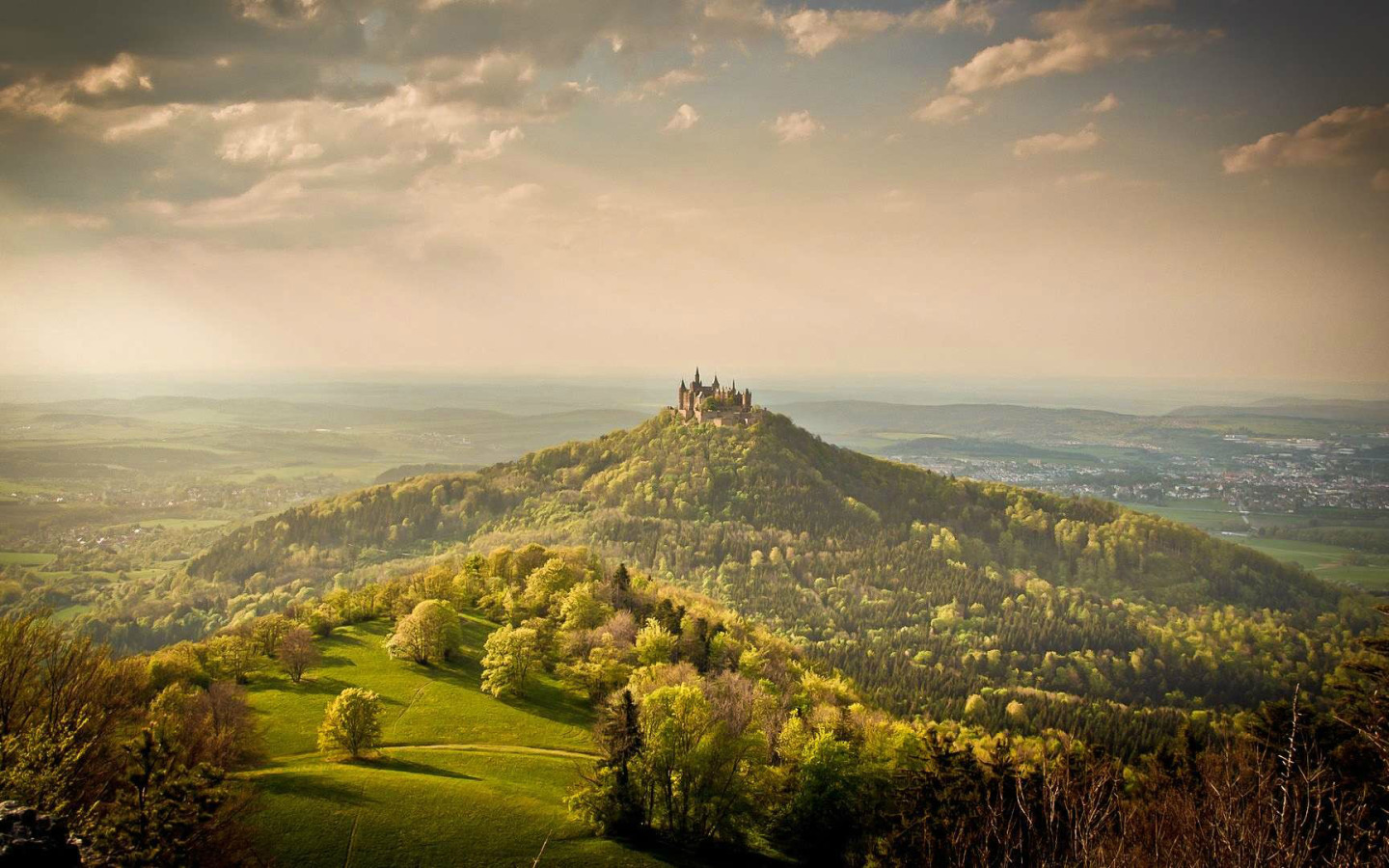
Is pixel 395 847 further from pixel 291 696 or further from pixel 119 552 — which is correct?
pixel 119 552

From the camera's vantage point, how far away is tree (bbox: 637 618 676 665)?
53.6 m

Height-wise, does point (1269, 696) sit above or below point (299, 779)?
below

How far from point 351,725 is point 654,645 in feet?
80.4

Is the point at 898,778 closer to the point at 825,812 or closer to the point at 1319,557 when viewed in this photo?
the point at 825,812

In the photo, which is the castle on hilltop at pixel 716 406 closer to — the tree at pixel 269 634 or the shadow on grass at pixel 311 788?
the tree at pixel 269 634

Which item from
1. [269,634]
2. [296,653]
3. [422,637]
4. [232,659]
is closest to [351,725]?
[296,653]

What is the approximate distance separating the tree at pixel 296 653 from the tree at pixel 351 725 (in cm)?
1387

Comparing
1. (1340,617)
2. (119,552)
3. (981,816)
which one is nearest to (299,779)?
(981,816)

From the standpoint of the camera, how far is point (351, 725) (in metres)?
36.3

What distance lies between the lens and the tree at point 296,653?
47.8 meters

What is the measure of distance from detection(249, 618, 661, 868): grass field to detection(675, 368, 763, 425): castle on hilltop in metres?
123

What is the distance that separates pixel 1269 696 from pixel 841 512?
7921cm

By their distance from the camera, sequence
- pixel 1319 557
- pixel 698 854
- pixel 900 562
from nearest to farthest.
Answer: pixel 698 854, pixel 900 562, pixel 1319 557

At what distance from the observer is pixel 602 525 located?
13862 cm
